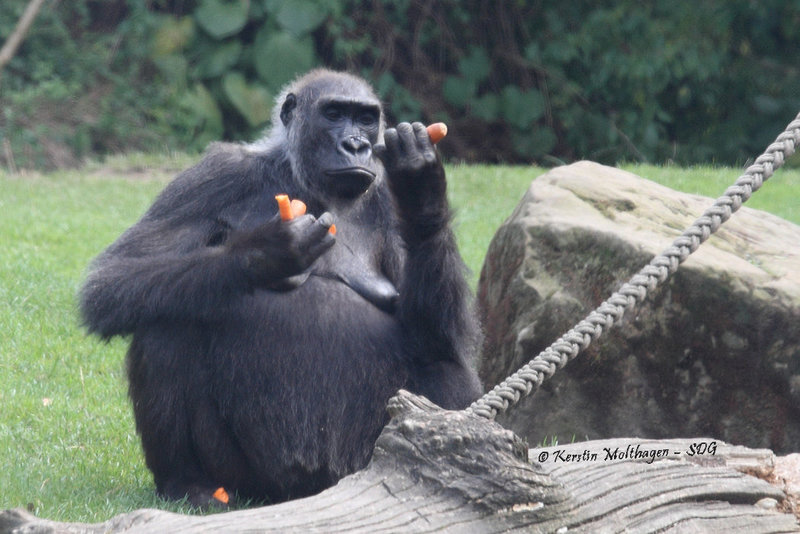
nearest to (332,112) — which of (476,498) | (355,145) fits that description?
(355,145)

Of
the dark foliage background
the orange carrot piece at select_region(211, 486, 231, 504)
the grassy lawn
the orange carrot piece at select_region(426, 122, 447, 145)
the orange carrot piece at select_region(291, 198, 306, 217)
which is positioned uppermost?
the orange carrot piece at select_region(426, 122, 447, 145)

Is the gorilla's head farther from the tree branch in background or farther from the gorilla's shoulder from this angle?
the tree branch in background

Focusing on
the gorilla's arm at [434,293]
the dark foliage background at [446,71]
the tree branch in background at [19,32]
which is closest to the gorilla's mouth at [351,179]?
the gorilla's arm at [434,293]

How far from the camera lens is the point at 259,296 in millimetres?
3604

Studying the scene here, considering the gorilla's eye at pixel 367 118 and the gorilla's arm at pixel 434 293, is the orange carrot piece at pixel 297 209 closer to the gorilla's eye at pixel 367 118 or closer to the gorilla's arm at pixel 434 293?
the gorilla's arm at pixel 434 293

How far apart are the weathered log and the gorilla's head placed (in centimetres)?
130

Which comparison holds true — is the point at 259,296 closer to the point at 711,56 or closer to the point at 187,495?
the point at 187,495

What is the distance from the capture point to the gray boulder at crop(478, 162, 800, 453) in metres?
4.14

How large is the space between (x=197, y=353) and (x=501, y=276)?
1.70 m

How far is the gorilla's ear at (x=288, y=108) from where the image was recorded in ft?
13.8

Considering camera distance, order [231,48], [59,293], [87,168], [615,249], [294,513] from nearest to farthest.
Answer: [294,513], [615,249], [59,293], [87,168], [231,48]

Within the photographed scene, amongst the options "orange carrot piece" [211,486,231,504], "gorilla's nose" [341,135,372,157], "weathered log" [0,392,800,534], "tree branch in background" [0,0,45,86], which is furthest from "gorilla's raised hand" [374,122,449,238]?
"tree branch in background" [0,0,45,86]

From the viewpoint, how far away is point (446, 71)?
14.7 m

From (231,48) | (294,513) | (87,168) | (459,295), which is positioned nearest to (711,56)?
(231,48)
